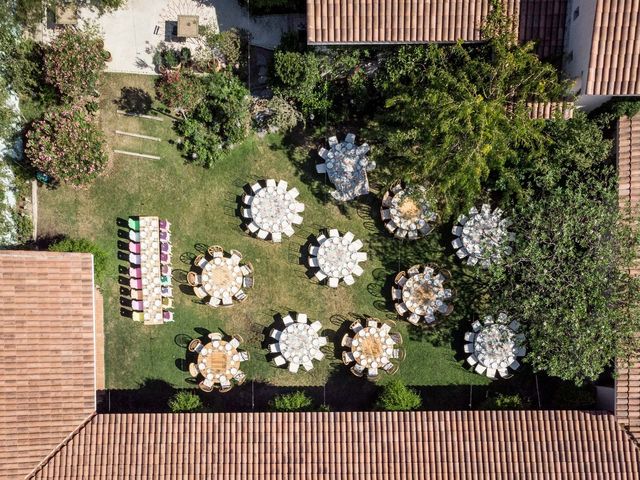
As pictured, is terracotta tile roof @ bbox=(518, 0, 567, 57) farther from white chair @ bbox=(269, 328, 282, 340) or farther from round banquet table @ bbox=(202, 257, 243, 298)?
white chair @ bbox=(269, 328, 282, 340)

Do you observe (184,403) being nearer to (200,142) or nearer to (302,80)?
(200,142)

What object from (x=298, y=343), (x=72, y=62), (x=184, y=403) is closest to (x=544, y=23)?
(x=298, y=343)

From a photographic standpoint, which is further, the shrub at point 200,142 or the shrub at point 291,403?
the shrub at point 200,142

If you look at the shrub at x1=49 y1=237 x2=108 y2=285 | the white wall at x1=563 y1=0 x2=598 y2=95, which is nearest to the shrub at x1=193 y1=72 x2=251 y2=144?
the shrub at x1=49 y1=237 x2=108 y2=285

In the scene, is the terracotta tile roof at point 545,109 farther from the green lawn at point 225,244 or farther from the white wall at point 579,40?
the green lawn at point 225,244

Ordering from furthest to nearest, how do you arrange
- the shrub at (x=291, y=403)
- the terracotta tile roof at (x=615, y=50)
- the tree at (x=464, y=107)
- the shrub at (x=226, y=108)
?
the shrub at (x=226, y=108) < the shrub at (x=291, y=403) < the tree at (x=464, y=107) < the terracotta tile roof at (x=615, y=50)

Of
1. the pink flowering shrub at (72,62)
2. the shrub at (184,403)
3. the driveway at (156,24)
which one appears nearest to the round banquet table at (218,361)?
the shrub at (184,403)
